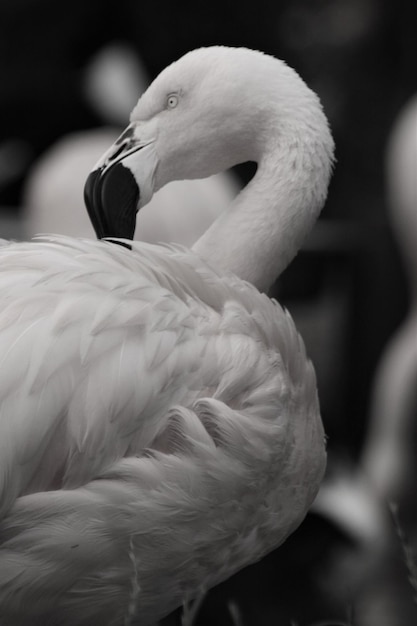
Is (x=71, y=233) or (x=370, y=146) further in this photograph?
(x=370, y=146)

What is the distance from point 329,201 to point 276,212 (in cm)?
631

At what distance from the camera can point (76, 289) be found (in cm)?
210

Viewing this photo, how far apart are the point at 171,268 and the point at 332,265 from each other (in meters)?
3.79

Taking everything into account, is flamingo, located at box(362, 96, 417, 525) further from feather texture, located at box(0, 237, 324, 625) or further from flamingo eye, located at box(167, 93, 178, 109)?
feather texture, located at box(0, 237, 324, 625)

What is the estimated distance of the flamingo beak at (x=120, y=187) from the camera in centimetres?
244

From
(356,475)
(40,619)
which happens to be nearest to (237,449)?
(40,619)

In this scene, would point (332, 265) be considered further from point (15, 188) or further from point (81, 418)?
point (81, 418)

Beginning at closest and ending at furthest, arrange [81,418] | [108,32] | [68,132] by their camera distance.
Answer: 1. [81,418]
2. [68,132]
3. [108,32]

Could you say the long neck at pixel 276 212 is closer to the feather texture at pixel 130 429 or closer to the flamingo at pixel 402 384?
the feather texture at pixel 130 429

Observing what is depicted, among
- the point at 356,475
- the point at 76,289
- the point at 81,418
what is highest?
the point at 76,289

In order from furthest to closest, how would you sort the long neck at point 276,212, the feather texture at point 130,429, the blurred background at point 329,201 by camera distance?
1. the blurred background at point 329,201
2. the long neck at point 276,212
3. the feather texture at point 130,429

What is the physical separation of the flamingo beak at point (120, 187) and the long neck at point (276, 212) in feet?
0.57

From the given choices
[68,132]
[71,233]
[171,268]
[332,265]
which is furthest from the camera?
[68,132]

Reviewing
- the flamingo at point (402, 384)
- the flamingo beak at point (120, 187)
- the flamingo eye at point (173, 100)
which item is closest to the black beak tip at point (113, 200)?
the flamingo beak at point (120, 187)
